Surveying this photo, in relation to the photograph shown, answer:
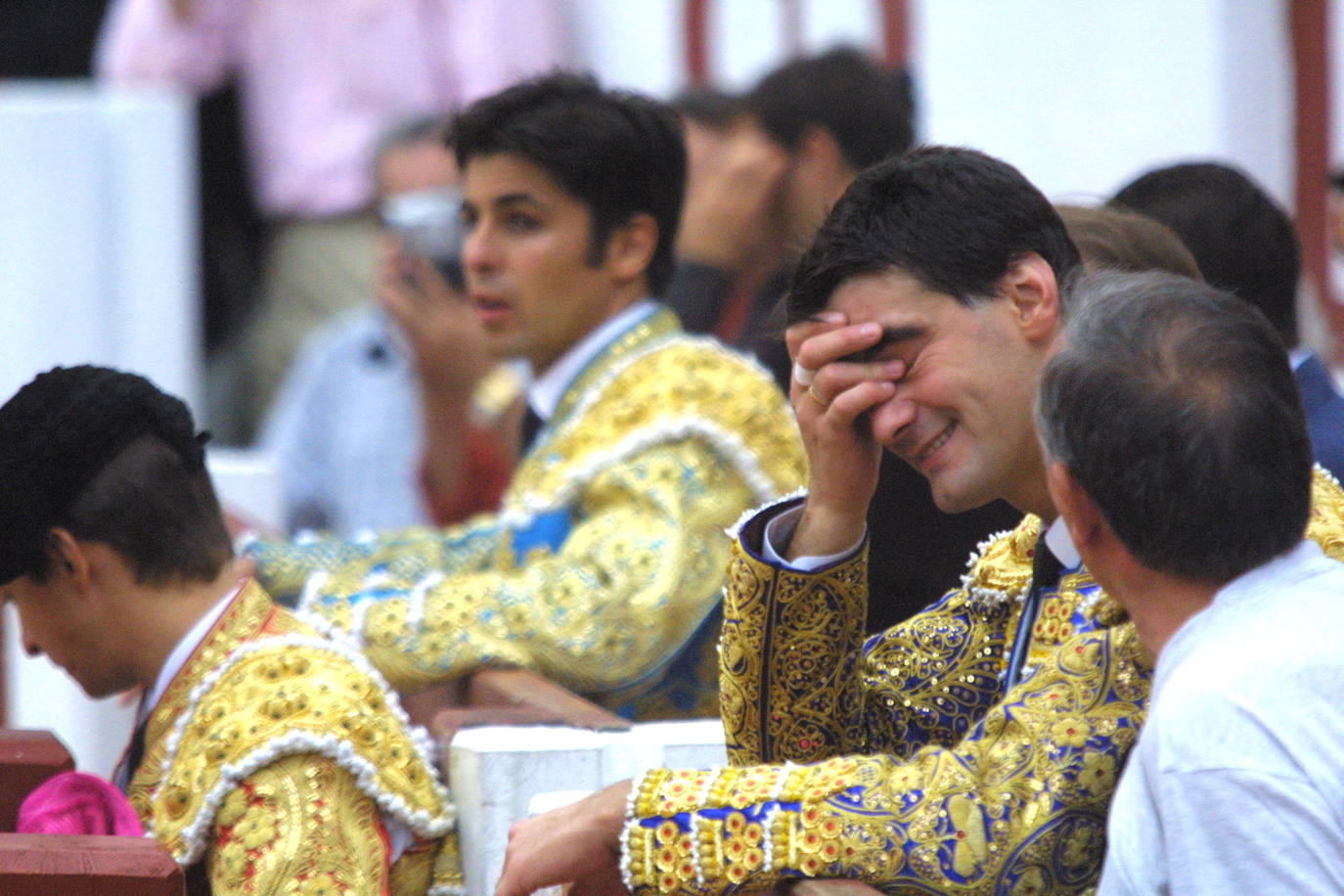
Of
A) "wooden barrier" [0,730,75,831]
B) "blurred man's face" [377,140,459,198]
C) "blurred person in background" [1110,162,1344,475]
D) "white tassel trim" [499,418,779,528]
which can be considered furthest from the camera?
"blurred man's face" [377,140,459,198]

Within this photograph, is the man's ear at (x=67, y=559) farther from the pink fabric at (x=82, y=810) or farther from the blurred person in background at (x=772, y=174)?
the blurred person in background at (x=772, y=174)

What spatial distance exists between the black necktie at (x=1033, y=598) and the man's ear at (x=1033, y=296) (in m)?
0.25

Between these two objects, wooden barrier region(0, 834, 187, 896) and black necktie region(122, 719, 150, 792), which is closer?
wooden barrier region(0, 834, 187, 896)

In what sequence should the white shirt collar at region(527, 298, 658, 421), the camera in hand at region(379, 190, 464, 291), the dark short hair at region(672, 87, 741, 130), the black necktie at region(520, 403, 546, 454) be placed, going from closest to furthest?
the white shirt collar at region(527, 298, 658, 421) → the black necktie at region(520, 403, 546, 454) → the dark short hair at region(672, 87, 741, 130) → the camera in hand at region(379, 190, 464, 291)

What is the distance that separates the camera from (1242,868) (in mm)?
1627

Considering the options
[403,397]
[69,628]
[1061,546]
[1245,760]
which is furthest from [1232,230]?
[403,397]

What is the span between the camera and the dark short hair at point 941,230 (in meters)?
2.17

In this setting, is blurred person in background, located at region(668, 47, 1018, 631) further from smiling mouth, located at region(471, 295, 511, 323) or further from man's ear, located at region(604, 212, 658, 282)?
smiling mouth, located at region(471, 295, 511, 323)

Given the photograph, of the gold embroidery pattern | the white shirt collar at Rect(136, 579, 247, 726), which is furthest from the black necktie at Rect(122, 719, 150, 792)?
the gold embroidery pattern

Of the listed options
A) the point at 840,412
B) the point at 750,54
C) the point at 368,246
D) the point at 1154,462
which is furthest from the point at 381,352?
the point at 1154,462

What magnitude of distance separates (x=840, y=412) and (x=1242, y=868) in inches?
28.8

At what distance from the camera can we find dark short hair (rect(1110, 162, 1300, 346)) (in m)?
3.35

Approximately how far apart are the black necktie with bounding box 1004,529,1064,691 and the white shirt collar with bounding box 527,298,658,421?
1.75 meters

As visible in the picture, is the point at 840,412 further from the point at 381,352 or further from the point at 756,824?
the point at 381,352
